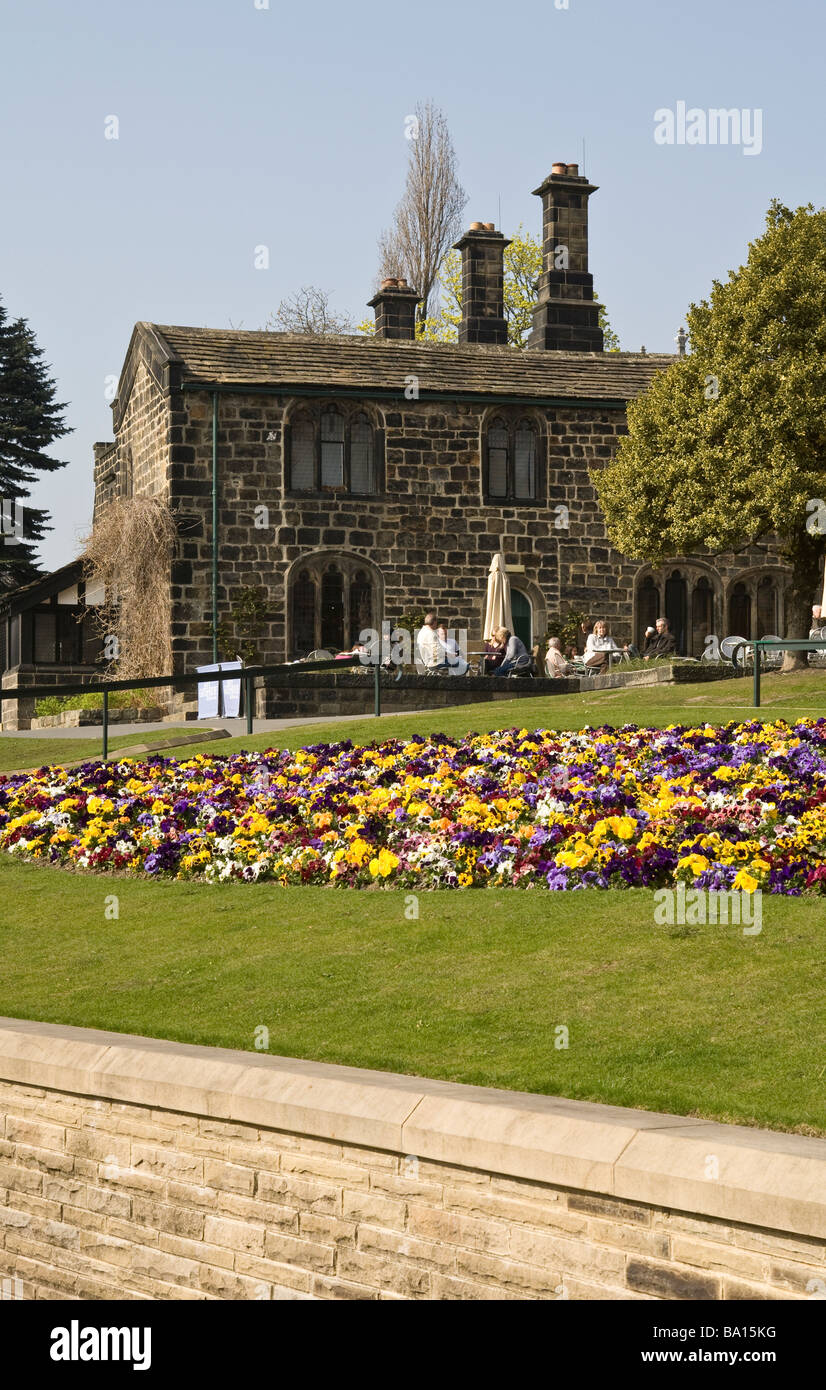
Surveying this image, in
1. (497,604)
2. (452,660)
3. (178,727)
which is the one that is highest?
(497,604)

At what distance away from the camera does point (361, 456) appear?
35.5 meters

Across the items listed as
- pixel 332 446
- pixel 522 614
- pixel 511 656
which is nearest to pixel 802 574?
pixel 511 656

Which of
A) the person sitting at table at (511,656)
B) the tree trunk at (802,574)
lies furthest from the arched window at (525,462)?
the person sitting at table at (511,656)

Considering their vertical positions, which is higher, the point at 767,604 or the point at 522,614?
the point at 767,604

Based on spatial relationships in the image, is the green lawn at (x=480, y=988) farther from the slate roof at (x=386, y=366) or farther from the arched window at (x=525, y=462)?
the arched window at (x=525, y=462)

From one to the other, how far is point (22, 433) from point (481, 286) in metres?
19.7

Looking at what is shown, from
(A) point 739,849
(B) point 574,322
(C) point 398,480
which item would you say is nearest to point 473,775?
(A) point 739,849

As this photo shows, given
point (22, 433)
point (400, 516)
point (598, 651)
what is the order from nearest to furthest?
1. point (598, 651)
2. point (400, 516)
3. point (22, 433)

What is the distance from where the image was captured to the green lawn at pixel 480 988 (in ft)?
21.1

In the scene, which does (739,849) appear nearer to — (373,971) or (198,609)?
(373,971)

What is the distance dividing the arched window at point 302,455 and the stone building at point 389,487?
1.6 inches

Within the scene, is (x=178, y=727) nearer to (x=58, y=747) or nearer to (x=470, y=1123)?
(x=58, y=747)
